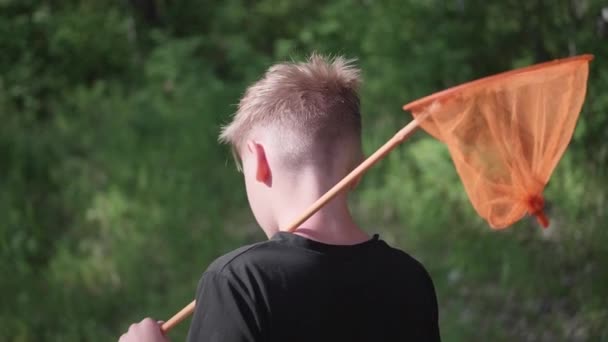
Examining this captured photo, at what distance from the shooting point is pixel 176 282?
5164mm

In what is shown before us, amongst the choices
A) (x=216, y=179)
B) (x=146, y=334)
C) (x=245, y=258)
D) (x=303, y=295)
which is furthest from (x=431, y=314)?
(x=216, y=179)

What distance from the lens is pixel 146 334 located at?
2.00m

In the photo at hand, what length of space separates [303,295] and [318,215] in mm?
178

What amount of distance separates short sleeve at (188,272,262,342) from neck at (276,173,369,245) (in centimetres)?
18

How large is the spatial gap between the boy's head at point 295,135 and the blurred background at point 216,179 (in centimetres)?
271

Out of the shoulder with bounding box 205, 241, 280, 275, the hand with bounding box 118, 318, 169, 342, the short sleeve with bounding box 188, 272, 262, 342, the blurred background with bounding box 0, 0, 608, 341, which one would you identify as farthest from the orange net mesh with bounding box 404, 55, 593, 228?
the blurred background with bounding box 0, 0, 608, 341

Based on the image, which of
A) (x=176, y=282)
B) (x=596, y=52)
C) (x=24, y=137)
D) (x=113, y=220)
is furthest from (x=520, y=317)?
(x=24, y=137)

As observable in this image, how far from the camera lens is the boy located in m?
1.75

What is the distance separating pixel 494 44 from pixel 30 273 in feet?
11.0

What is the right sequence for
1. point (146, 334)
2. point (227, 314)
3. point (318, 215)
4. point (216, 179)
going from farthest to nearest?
point (216, 179) → point (146, 334) → point (318, 215) → point (227, 314)

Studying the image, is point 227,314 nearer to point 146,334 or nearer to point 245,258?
point 245,258

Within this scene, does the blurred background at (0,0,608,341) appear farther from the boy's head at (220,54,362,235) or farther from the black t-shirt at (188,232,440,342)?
the black t-shirt at (188,232,440,342)

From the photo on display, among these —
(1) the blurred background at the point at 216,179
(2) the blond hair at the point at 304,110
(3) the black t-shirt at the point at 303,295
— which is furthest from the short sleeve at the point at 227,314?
(1) the blurred background at the point at 216,179

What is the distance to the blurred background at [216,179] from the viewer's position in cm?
493
